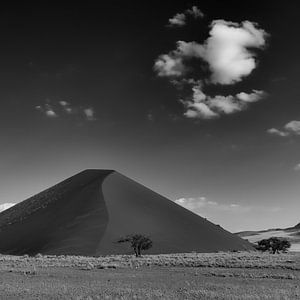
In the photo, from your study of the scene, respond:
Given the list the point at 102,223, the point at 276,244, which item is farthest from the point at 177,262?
the point at 102,223

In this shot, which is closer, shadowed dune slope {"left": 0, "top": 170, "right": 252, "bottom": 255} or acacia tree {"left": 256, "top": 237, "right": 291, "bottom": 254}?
acacia tree {"left": 256, "top": 237, "right": 291, "bottom": 254}

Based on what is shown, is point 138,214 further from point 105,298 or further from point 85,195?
point 105,298

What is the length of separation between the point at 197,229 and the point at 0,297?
98379 mm

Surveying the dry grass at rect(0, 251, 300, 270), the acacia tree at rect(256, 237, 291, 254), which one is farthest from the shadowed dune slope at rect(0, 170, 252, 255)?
the dry grass at rect(0, 251, 300, 270)

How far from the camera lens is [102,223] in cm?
10531

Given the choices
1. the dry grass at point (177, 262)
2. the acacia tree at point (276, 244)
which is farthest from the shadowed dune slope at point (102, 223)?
the dry grass at point (177, 262)

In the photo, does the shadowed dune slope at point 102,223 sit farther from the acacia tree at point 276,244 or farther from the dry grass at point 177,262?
the dry grass at point 177,262

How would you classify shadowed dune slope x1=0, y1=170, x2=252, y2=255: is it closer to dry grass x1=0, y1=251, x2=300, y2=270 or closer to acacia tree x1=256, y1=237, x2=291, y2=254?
acacia tree x1=256, y1=237, x2=291, y2=254

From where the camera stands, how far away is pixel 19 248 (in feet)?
329

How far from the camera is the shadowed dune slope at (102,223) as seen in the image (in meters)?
94.8

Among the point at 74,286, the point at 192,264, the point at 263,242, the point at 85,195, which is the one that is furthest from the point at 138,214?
the point at 74,286

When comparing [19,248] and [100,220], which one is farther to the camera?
[100,220]

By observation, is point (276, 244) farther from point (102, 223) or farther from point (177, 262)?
point (177, 262)

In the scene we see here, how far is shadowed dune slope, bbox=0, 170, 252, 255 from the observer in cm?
9475
